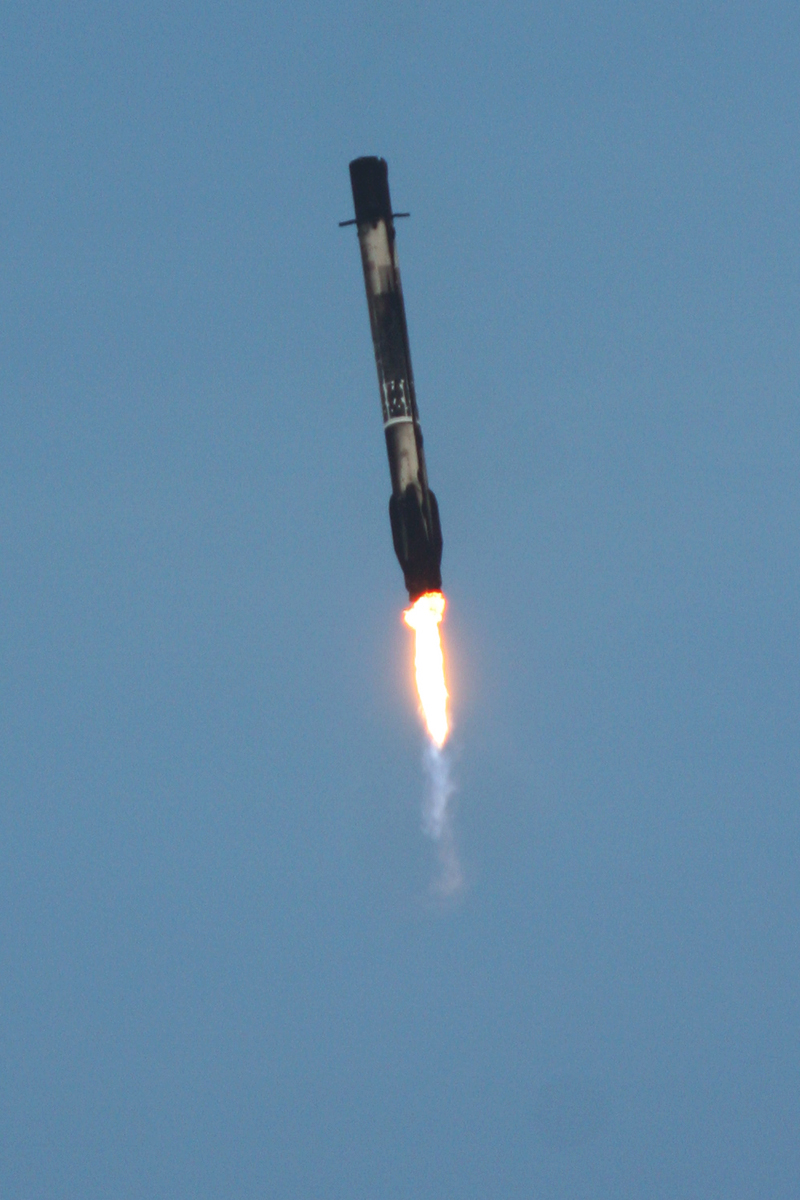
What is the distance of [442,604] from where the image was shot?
193 feet

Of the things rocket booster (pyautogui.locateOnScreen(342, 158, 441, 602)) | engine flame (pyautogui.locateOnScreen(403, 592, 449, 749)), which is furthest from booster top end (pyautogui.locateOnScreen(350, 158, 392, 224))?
engine flame (pyautogui.locateOnScreen(403, 592, 449, 749))

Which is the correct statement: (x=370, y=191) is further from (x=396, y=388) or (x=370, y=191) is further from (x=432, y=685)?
(x=432, y=685)

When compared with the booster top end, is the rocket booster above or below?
below

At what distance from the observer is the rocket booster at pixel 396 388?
5825cm

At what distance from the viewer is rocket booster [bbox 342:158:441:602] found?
58.2m

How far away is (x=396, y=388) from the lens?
6053 cm

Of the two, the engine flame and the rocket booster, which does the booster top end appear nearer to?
the rocket booster

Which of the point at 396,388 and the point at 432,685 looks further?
the point at 432,685

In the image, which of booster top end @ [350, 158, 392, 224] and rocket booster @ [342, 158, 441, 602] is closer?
rocket booster @ [342, 158, 441, 602]

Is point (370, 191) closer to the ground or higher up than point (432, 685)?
higher up

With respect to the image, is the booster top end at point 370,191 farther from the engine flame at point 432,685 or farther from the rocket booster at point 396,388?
the engine flame at point 432,685

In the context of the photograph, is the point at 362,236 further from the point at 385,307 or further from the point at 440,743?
the point at 440,743

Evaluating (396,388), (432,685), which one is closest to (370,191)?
(396,388)

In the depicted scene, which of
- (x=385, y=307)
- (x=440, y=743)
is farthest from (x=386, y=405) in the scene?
(x=440, y=743)
